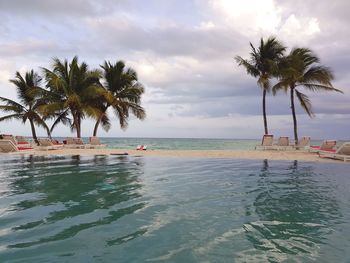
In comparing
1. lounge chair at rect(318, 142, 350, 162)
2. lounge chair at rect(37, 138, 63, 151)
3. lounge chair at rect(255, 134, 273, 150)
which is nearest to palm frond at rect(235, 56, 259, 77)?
lounge chair at rect(255, 134, 273, 150)

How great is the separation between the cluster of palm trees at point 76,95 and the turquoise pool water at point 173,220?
17429mm

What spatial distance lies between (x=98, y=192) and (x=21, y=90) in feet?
78.3

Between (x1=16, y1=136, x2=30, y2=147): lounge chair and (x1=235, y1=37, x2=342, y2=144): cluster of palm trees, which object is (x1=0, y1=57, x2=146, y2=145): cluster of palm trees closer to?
(x1=16, y1=136, x2=30, y2=147): lounge chair

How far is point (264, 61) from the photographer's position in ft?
84.0

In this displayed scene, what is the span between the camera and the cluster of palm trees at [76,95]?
26.3m

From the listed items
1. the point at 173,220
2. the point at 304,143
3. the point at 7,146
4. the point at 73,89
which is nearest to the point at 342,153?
the point at 304,143

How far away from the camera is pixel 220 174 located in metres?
11.1

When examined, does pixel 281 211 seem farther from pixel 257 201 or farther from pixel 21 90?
pixel 21 90

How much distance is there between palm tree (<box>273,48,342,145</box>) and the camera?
77.5 feet

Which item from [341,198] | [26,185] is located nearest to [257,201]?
[341,198]

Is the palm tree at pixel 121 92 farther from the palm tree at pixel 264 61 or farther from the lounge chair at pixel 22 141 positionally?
the palm tree at pixel 264 61

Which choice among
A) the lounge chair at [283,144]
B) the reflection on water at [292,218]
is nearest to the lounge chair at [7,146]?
the reflection on water at [292,218]

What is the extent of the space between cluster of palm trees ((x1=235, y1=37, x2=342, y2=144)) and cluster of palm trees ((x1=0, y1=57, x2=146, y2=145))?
10147 mm

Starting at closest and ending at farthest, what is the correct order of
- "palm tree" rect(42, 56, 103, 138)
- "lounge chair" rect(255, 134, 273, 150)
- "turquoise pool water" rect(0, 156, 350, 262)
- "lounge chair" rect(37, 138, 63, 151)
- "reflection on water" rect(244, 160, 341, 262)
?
1. "turquoise pool water" rect(0, 156, 350, 262)
2. "reflection on water" rect(244, 160, 341, 262)
3. "lounge chair" rect(37, 138, 63, 151)
4. "lounge chair" rect(255, 134, 273, 150)
5. "palm tree" rect(42, 56, 103, 138)
